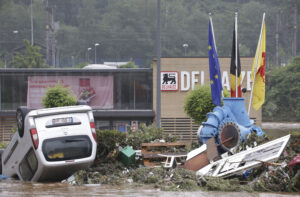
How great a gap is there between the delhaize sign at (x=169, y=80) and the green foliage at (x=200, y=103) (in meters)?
8.51

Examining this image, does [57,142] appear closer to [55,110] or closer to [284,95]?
[55,110]


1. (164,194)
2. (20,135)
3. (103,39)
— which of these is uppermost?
(103,39)

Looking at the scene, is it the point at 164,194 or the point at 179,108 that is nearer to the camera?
the point at 164,194

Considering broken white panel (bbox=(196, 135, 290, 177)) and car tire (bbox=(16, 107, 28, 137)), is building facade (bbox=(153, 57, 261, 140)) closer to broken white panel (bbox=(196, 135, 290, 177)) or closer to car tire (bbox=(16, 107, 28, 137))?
broken white panel (bbox=(196, 135, 290, 177))

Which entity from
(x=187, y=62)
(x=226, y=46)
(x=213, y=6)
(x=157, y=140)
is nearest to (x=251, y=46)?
(x=226, y=46)

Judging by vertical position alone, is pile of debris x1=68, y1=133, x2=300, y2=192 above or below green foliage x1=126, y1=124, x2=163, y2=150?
below

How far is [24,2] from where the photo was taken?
11975 cm

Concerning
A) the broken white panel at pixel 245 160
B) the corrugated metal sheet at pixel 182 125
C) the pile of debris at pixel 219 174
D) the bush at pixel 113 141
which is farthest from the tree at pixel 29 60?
the broken white panel at pixel 245 160

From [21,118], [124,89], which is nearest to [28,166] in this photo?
[21,118]

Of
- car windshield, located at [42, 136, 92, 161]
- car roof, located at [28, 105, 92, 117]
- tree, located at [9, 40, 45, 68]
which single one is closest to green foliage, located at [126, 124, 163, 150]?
car windshield, located at [42, 136, 92, 161]

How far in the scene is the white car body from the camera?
15555 millimetres

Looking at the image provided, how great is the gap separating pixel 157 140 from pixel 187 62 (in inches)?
974

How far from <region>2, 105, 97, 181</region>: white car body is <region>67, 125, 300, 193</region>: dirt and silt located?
0.48 metres

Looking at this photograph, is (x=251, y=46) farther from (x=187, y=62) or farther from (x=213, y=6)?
(x=187, y=62)
